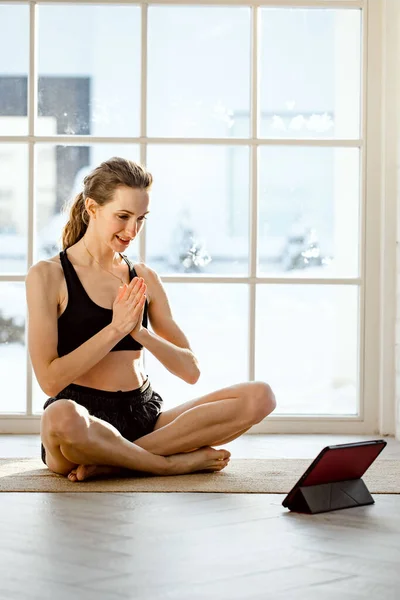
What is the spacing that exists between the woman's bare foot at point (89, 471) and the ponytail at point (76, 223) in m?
0.75

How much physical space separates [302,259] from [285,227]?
15 centimetres

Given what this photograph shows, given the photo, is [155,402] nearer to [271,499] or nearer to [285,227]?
[271,499]

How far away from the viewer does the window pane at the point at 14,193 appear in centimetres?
443

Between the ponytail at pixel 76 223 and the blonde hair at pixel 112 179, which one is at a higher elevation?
the blonde hair at pixel 112 179

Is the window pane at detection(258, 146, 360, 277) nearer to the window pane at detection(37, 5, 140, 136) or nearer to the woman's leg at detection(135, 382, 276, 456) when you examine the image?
the window pane at detection(37, 5, 140, 136)

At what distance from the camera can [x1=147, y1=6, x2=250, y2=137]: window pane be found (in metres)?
4.47

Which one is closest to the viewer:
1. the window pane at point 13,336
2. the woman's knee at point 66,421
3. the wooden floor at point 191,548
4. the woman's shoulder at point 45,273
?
the wooden floor at point 191,548

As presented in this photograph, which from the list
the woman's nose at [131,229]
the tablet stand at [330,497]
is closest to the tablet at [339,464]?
the tablet stand at [330,497]

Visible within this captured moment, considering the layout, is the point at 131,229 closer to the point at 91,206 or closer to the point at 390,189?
the point at 91,206

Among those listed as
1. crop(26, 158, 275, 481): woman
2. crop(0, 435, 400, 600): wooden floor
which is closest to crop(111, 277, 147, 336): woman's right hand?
crop(26, 158, 275, 481): woman

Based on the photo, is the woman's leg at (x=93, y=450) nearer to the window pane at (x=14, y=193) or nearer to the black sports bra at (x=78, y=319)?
the black sports bra at (x=78, y=319)

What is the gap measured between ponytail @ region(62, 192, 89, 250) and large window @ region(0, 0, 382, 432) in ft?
3.15

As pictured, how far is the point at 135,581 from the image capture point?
1999mm

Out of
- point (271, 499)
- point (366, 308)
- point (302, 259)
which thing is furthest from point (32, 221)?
point (271, 499)
